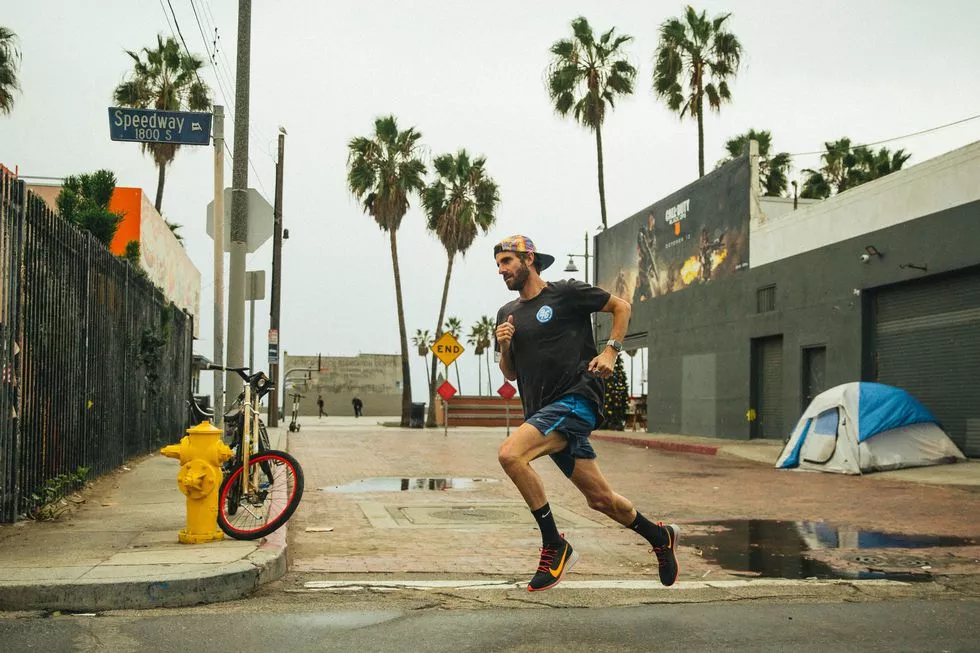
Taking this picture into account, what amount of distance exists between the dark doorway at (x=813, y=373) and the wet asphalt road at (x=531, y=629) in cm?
1717

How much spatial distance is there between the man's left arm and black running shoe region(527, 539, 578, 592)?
968mm

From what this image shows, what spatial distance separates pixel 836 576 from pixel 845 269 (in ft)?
50.2

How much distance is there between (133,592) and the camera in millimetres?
5746

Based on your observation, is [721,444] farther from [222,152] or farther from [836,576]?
[836,576]

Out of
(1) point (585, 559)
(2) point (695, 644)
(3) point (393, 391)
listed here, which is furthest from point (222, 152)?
(3) point (393, 391)

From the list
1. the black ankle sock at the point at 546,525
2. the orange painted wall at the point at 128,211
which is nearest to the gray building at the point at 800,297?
the black ankle sock at the point at 546,525

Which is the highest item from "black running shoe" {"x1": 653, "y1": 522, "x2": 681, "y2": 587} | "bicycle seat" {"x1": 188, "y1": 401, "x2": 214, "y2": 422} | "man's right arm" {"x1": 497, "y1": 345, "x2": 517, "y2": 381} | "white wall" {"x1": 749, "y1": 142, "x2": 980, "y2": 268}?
"white wall" {"x1": 749, "y1": 142, "x2": 980, "y2": 268}

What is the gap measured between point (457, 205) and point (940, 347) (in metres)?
29.1

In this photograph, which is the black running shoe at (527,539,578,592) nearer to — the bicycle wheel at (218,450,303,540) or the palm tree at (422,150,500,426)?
the bicycle wheel at (218,450,303,540)

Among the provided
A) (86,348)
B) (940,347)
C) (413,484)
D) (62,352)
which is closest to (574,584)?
(62,352)

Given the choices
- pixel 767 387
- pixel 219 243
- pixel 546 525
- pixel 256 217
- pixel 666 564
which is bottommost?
pixel 666 564

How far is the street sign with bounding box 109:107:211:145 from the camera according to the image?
426 inches

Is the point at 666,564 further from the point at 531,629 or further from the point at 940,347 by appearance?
the point at 940,347

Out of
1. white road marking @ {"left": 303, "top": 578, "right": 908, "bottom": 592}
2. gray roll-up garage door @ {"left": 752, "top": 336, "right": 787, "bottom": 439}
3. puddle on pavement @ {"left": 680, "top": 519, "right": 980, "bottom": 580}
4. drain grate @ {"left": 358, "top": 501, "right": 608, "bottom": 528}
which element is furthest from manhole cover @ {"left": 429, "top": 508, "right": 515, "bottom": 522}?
gray roll-up garage door @ {"left": 752, "top": 336, "right": 787, "bottom": 439}
